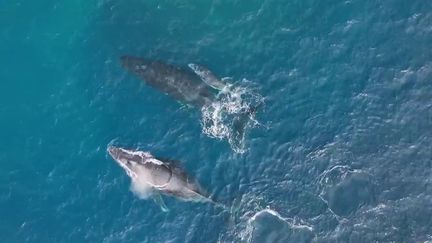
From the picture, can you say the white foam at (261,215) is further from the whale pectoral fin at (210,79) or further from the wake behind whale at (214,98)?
the whale pectoral fin at (210,79)

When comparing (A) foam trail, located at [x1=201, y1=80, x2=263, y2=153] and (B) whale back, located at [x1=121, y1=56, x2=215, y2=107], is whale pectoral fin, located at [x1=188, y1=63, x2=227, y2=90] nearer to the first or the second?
(B) whale back, located at [x1=121, y1=56, x2=215, y2=107]

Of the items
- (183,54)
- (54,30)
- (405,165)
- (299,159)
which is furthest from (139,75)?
(405,165)

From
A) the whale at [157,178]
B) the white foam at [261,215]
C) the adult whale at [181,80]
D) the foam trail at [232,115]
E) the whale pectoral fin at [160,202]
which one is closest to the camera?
the white foam at [261,215]

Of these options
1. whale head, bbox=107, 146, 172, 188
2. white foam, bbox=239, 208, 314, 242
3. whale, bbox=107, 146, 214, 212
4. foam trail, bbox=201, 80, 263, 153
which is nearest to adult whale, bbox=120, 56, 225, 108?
foam trail, bbox=201, 80, 263, 153

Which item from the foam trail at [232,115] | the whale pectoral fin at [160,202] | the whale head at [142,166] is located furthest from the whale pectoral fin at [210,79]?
the whale pectoral fin at [160,202]

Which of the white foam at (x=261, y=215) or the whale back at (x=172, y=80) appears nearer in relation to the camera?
the white foam at (x=261, y=215)

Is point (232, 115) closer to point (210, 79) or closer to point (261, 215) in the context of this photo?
point (210, 79)

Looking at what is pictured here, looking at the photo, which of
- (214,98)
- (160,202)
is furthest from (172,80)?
(160,202)
